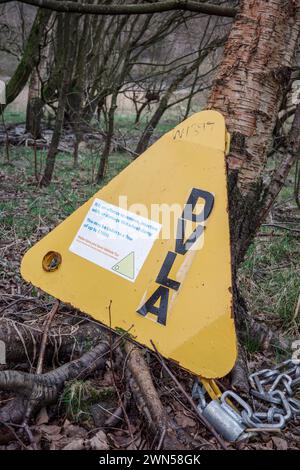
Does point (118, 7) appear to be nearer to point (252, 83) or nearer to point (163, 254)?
point (252, 83)

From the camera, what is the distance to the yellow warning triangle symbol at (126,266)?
2115 millimetres

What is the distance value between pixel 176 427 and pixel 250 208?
43.9 inches

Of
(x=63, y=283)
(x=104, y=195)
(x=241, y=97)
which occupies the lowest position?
(x=63, y=283)

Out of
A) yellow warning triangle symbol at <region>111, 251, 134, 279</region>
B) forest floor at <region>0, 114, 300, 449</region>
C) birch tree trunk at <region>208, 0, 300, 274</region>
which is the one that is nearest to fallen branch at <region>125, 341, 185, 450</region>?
forest floor at <region>0, 114, 300, 449</region>

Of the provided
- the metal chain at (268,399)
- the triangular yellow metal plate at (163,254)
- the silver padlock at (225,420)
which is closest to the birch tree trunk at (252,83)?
the triangular yellow metal plate at (163,254)

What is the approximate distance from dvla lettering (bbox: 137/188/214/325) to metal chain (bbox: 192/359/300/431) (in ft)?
1.20

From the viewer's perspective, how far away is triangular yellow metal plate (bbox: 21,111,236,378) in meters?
1.96

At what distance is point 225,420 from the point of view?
71.2 inches

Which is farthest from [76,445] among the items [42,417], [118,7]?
[118,7]

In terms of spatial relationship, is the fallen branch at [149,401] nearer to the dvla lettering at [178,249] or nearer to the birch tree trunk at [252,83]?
the dvla lettering at [178,249]

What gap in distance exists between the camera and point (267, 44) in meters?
2.25

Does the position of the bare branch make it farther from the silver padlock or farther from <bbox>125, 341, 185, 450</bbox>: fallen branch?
the silver padlock

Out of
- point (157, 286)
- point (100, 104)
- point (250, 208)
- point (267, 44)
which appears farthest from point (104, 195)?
point (100, 104)
